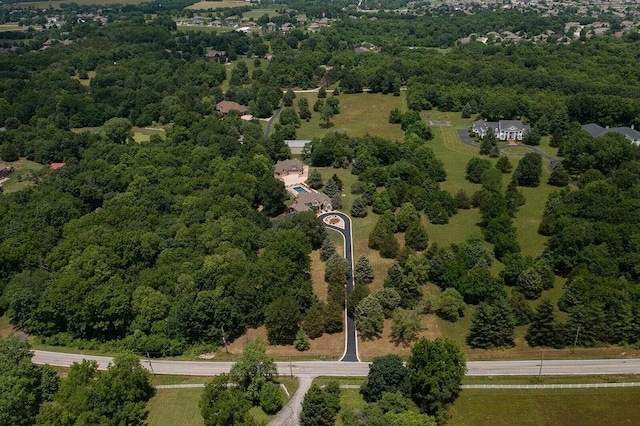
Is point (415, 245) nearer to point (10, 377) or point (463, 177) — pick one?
point (463, 177)

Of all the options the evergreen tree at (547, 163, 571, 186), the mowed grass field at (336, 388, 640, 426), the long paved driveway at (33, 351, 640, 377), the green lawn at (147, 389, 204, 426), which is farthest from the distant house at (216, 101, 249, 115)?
the mowed grass field at (336, 388, 640, 426)

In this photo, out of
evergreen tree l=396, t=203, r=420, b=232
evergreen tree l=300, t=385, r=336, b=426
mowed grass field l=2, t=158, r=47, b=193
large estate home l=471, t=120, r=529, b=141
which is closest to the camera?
evergreen tree l=300, t=385, r=336, b=426

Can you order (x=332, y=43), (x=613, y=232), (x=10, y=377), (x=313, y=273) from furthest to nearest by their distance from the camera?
(x=332, y=43), (x=313, y=273), (x=613, y=232), (x=10, y=377)

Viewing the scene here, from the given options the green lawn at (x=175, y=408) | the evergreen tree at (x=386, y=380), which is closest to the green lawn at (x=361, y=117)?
the evergreen tree at (x=386, y=380)

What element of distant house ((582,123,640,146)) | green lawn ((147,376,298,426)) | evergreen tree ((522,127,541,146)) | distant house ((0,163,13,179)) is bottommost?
evergreen tree ((522,127,541,146))

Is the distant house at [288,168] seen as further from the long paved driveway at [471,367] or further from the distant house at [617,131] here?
the distant house at [617,131]

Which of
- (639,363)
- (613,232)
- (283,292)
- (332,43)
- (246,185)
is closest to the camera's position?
(639,363)

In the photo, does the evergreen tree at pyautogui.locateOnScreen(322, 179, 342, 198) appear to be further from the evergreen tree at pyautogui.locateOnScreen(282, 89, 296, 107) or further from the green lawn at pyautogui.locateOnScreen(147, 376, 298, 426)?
the evergreen tree at pyautogui.locateOnScreen(282, 89, 296, 107)

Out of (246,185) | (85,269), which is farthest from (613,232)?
(85,269)
